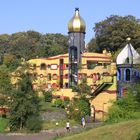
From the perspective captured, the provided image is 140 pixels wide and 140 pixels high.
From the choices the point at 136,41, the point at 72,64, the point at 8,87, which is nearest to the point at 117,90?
the point at 8,87

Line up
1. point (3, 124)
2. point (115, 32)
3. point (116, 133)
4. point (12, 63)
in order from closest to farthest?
point (116, 133) < point (3, 124) < point (115, 32) < point (12, 63)

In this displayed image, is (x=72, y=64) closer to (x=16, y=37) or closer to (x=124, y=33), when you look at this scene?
(x=124, y=33)

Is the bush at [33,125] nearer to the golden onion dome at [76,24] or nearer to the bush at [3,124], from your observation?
the bush at [3,124]

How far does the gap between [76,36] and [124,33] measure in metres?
9.04

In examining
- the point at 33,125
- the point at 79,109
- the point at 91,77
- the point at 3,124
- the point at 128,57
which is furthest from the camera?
the point at 91,77

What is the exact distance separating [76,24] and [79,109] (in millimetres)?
21810

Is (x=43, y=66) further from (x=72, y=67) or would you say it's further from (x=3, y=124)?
(x=3, y=124)

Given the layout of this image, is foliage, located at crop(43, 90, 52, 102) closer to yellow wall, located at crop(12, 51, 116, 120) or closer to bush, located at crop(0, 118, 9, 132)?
yellow wall, located at crop(12, 51, 116, 120)

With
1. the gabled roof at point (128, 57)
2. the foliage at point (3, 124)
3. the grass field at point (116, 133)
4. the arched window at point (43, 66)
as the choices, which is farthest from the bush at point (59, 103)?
the grass field at point (116, 133)

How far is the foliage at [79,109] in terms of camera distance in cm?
4143

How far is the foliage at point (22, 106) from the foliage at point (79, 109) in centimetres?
468

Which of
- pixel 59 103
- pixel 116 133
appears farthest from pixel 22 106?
pixel 116 133

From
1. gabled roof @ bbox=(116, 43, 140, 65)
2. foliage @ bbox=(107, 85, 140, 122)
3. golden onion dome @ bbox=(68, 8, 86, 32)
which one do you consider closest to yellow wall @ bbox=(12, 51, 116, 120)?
gabled roof @ bbox=(116, 43, 140, 65)

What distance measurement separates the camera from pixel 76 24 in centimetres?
6197
